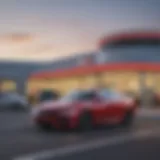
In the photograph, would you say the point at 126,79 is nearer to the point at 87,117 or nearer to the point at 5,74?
the point at 5,74

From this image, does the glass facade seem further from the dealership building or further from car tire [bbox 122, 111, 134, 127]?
car tire [bbox 122, 111, 134, 127]

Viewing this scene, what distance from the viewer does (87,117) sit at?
680 centimetres

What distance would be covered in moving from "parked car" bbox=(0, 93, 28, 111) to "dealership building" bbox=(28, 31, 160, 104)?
19 cm

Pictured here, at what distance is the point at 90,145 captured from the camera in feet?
18.1

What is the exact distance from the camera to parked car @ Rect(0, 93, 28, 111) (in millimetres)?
3682

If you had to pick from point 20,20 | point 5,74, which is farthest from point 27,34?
point 5,74

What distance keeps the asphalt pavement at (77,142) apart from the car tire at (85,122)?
0.37ft

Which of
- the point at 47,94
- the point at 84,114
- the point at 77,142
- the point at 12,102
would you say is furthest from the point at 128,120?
the point at 12,102

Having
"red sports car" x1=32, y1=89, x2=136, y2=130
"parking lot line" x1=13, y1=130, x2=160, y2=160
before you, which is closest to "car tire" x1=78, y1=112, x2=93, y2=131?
"red sports car" x1=32, y1=89, x2=136, y2=130

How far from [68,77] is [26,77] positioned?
0.39 meters

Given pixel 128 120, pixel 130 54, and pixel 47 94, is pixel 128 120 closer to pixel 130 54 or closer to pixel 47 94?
pixel 47 94

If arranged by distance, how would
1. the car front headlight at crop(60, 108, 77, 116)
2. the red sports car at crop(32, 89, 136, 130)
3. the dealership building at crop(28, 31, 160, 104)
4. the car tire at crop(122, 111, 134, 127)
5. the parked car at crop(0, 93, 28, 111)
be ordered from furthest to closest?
the car front headlight at crop(60, 108, 77, 116)
the red sports car at crop(32, 89, 136, 130)
the car tire at crop(122, 111, 134, 127)
the parked car at crop(0, 93, 28, 111)
the dealership building at crop(28, 31, 160, 104)

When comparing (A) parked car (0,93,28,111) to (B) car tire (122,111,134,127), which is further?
(B) car tire (122,111,134,127)

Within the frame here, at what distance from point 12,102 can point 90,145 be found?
1.90 m
